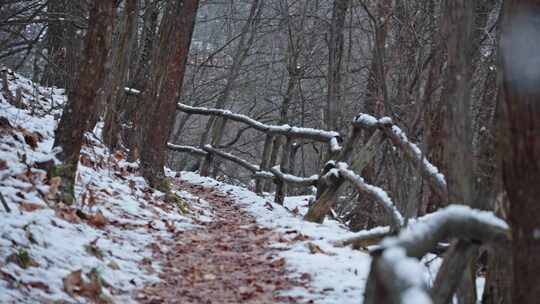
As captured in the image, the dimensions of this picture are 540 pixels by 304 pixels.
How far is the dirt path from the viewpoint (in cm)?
442

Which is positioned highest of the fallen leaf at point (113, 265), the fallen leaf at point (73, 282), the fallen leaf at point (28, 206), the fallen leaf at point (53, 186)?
the fallen leaf at point (53, 186)

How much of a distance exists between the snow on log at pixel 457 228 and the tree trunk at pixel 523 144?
22 centimetres

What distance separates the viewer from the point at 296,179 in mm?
8031

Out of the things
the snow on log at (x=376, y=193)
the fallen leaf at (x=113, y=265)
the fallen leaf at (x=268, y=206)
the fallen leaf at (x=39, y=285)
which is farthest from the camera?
the fallen leaf at (x=268, y=206)

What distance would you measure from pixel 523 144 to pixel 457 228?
55 centimetres

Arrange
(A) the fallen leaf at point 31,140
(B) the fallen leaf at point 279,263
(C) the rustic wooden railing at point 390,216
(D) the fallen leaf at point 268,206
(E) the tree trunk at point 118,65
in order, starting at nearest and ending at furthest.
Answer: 1. (C) the rustic wooden railing at point 390,216
2. (B) the fallen leaf at point 279,263
3. (A) the fallen leaf at point 31,140
4. (D) the fallen leaf at point 268,206
5. (E) the tree trunk at point 118,65

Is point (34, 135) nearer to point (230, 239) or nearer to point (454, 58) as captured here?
point (230, 239)

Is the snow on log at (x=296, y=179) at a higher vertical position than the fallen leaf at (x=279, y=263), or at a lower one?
higher

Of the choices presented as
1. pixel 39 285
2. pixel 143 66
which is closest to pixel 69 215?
pixel 39 285

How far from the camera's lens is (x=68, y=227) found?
185 inches

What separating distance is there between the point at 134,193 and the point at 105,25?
2210 millimetres

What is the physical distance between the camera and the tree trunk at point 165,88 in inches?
315

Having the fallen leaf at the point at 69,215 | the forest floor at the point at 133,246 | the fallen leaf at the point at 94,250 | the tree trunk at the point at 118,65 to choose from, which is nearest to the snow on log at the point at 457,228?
the forest floor at the point at 133,246

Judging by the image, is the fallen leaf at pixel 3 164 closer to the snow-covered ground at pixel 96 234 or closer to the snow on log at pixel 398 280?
the snow-covered ground at pixel 96 234
